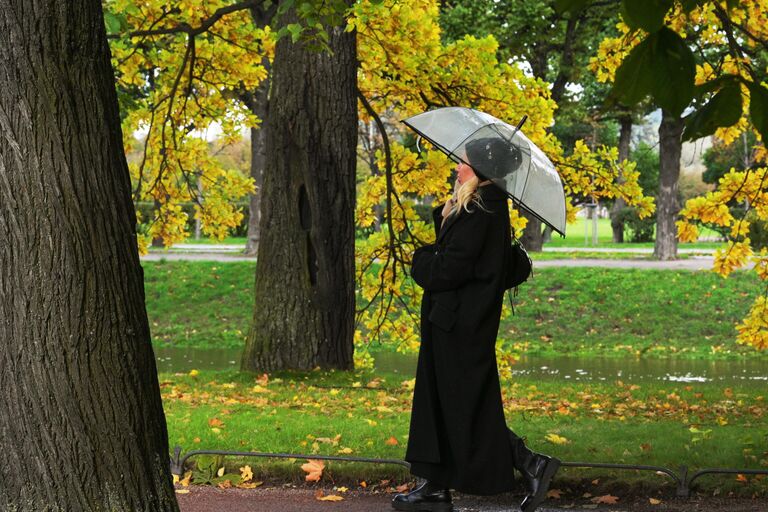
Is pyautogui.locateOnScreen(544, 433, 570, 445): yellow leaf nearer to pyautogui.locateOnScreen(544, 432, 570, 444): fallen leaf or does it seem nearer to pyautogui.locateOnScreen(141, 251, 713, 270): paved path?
pyautogui.locateOnScreen(544, 432, 570, 444): fallen leaf

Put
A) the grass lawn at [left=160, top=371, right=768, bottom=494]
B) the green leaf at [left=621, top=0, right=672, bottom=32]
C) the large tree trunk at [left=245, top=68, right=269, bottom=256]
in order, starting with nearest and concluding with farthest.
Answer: the green leaf at [left=621, top=0, right=672, bottom=32], the grass lawn at [left=160, top=371, right=768, bottom=494], the large tree trunk at [left=245, top=68, right=269, bottom=256]

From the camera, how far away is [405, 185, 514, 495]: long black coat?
219 inches

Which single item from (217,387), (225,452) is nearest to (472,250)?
(225,452)

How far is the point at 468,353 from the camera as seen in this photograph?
18.4 feet

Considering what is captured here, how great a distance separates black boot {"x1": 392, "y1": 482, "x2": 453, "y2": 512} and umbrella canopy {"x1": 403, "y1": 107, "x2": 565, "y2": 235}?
4.83 ft

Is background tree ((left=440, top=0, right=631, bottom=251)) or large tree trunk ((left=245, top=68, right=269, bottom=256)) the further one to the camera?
large tree trunk ((left=245, top=68, right=269, bottom=256))

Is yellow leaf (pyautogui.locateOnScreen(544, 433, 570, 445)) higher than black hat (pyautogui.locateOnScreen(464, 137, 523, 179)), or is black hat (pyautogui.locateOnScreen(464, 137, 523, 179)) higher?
black hat (pyautogui.locateOnScreen(464, 137, 523, 179))

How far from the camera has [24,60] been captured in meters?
4.25

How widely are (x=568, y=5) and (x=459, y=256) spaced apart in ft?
8.05

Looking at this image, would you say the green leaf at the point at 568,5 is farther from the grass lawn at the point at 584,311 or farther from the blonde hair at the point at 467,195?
the grass lawn at the point at 584,311

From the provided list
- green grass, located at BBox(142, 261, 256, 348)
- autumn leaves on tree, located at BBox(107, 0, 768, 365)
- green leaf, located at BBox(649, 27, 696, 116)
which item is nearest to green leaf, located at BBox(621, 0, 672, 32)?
green leaf, located at BBox(649, 27, 696, 116)

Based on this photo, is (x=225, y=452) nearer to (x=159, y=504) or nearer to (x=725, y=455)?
(x=159, y=504)

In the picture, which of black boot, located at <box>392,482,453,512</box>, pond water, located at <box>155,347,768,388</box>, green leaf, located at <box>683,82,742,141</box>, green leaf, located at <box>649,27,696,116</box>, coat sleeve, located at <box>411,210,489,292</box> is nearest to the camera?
green leaf, located at <box>649,27,696,116</box>

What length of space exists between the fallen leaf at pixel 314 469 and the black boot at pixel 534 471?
139cm
